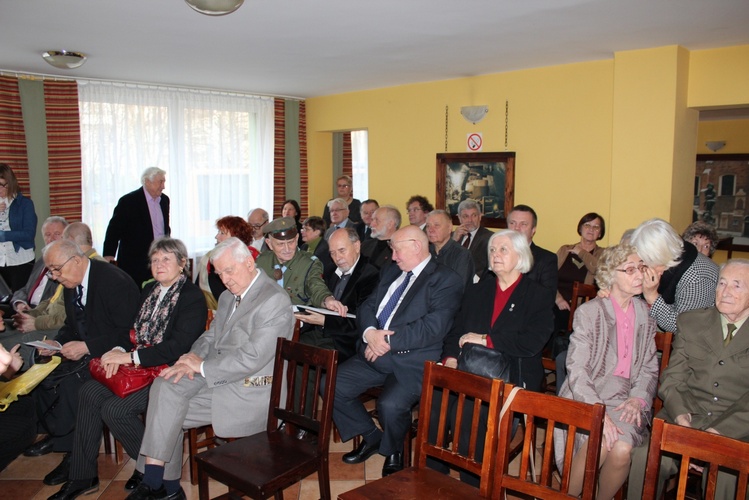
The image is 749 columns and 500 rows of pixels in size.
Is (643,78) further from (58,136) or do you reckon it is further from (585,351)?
(58,136)

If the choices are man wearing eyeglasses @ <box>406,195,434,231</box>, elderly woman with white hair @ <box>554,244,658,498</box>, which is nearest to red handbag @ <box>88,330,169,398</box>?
elderly woman with white hair @ <box>554,244,658,498</box>

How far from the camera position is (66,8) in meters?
3.70

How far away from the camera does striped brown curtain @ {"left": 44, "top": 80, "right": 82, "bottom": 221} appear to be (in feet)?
21.1

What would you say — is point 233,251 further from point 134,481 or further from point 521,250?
point 521,250

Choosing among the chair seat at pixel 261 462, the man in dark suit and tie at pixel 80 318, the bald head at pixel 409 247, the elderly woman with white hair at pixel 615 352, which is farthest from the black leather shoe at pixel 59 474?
the elderly woman with white hair at pixel 615 352

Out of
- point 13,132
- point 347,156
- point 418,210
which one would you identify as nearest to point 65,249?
point 418,210

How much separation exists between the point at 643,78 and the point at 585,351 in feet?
10.7

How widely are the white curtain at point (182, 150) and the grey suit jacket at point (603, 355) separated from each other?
605cm

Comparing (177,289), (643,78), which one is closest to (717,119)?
(643,78)

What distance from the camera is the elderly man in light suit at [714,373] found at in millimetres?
2334

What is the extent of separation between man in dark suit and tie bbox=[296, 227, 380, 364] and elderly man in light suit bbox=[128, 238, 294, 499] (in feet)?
1.61

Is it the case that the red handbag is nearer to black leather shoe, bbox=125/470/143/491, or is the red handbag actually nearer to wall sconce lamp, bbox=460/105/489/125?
black leather shoe, bbox=125/470/143/491

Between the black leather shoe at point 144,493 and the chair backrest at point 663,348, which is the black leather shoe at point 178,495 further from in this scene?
the chair backrest at point 663,348

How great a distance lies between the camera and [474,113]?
20.6 ft
